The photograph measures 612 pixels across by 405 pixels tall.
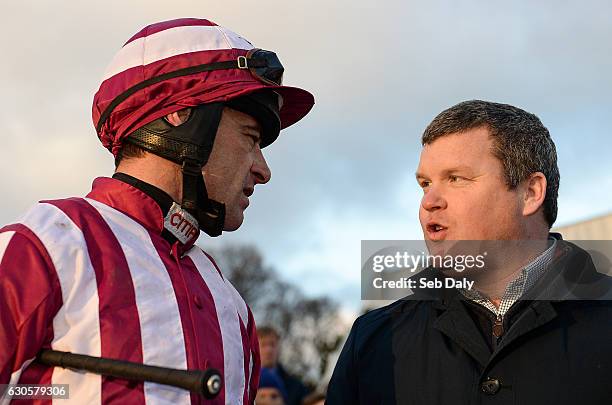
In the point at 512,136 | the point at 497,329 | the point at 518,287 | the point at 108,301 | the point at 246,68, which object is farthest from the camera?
the point at 512,136

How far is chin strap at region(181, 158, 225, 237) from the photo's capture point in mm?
2914

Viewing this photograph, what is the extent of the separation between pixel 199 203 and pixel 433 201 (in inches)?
41.0

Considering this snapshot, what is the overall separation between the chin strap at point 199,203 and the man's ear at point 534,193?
1.40 m

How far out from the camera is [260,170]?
312 cm

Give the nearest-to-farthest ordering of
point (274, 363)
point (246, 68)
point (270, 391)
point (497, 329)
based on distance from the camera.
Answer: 1. point (246, 68)
2. point (497, 329)
3. point (270, 391)
4. point (274, 363)

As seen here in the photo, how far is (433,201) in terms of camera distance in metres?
3.38

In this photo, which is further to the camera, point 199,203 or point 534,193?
→ point 534,193

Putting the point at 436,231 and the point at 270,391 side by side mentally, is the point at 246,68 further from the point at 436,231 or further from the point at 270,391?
the point at 270,391

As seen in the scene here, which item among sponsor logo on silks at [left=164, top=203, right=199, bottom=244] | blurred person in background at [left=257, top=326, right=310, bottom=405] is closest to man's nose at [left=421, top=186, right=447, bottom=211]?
sponsor logo on silks at [left=164, top=203, right=199, bottom=244]

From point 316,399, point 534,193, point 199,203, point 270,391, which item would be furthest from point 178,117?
point 270,391

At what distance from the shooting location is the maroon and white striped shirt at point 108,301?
233cm

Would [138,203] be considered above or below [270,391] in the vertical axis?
above

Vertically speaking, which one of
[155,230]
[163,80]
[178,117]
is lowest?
[155,230]

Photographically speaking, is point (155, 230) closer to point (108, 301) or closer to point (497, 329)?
point (108, 301)
